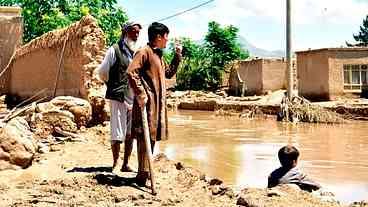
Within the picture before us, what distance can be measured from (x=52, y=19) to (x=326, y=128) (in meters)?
10.7

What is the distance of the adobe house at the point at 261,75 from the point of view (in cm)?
2912

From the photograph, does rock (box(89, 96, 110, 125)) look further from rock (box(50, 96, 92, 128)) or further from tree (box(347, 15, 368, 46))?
tree (box(347, 15, 368, 46))

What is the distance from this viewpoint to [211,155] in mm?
10055

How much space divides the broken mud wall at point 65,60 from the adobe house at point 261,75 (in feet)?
57.6

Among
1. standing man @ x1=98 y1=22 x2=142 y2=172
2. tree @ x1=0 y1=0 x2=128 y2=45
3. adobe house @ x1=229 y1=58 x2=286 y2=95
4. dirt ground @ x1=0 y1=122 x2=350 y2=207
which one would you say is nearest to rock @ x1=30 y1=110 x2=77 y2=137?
dirt ground @ x1=0 y1=122 x2=350 y2=207

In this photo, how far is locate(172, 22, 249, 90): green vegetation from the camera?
35188mm

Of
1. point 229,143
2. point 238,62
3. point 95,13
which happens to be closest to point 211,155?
point 229,143

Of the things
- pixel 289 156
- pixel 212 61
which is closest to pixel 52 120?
pixel 289 156

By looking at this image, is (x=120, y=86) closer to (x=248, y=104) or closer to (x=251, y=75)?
(x=248, y=104)

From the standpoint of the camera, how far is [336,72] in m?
23.6

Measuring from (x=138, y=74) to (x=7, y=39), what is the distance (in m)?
11.0

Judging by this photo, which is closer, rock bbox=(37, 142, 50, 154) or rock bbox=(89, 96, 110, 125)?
rock bbox=(37, 142, 50, 154)

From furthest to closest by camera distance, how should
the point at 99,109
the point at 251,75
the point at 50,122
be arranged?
the point at 251,75, the point at 99,109, the point at 50,122

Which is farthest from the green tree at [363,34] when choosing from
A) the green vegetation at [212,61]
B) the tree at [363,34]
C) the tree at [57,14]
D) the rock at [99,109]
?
the rock at [99,109]
